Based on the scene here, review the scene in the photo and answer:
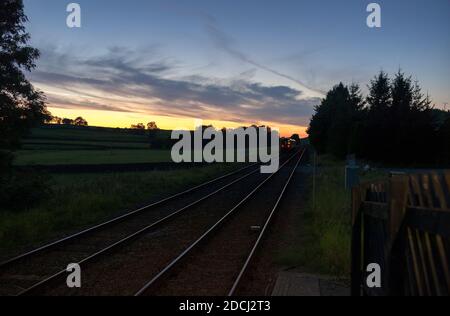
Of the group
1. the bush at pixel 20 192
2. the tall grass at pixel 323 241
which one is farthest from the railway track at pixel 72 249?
the bush at pixel 20 192

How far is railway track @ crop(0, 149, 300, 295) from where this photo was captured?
8.81 meters

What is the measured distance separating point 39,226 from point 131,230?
284cm

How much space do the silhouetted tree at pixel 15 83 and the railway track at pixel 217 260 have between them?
9.50 m

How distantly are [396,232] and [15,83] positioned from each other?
19058 mm

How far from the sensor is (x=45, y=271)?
9.98 metres

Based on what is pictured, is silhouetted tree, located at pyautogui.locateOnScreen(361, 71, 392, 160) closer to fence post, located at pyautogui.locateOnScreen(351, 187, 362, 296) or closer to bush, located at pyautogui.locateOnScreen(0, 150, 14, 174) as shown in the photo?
bush, located at pyautogui.locateOnScreen(0, 150, 14, 174)

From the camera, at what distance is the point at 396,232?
4.66 metres

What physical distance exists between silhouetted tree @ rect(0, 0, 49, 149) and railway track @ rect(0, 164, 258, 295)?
20.4ft

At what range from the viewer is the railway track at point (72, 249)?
30.6 feet

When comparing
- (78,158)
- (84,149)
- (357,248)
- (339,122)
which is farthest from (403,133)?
A: (84,149)

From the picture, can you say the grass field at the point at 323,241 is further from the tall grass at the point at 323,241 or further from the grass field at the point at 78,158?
the grass field at the point at 78,158

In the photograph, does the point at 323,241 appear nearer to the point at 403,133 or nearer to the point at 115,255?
the point at 115,255

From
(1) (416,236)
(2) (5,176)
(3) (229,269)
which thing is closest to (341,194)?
(3) (229,269)
